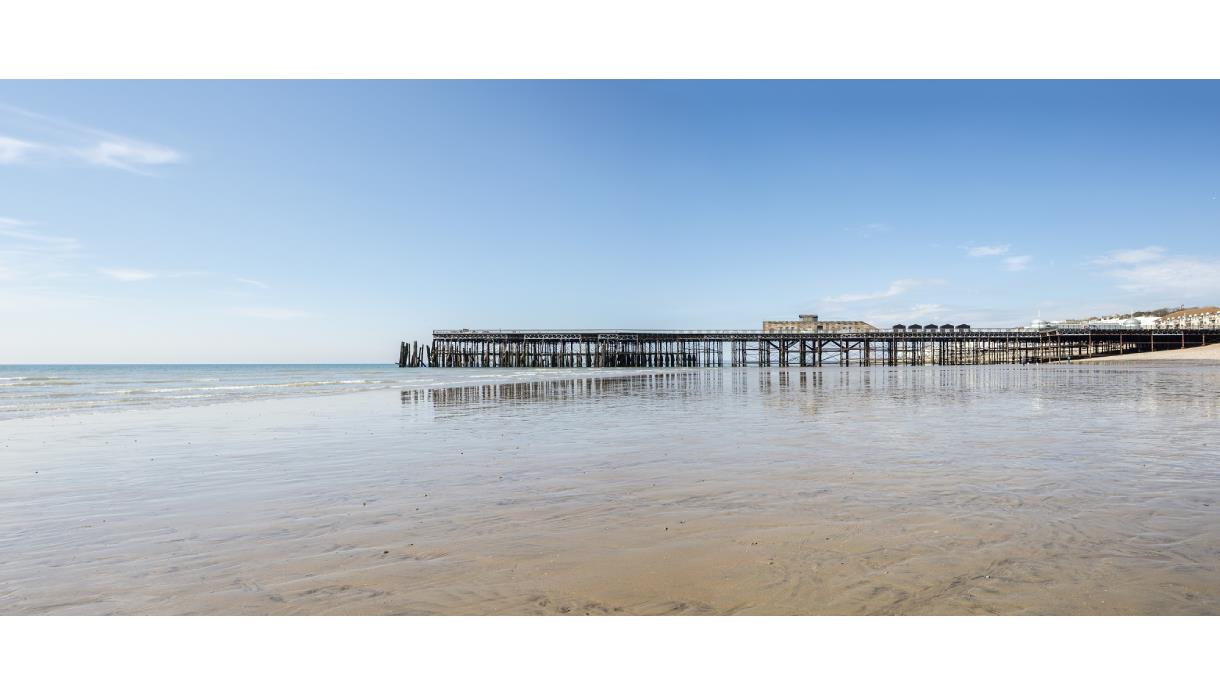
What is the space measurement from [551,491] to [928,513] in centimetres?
361

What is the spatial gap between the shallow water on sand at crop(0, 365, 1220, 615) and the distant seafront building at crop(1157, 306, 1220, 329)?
12318cm

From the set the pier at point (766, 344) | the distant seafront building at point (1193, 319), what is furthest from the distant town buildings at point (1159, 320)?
the pier at point (766, 344)

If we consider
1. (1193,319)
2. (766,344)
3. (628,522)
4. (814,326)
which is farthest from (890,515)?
(1193,319)

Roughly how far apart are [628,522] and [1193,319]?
15120 centimetres

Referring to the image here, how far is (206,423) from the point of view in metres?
14.0

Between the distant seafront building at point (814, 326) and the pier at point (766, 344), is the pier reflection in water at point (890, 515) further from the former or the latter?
the distant seafront building at point (814, 326)

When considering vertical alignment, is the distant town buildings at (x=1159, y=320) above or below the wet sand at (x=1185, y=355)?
above

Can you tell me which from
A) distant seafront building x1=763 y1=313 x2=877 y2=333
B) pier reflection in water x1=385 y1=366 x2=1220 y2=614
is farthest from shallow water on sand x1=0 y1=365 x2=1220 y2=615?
distant seafront building x1=763 y1=313 x2=877 y2=333

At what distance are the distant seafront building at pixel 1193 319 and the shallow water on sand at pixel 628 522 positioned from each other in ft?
404

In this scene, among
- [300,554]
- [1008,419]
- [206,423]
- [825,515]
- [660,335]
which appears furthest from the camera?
[660,335]

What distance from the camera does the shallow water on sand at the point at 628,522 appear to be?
11.7 ft
